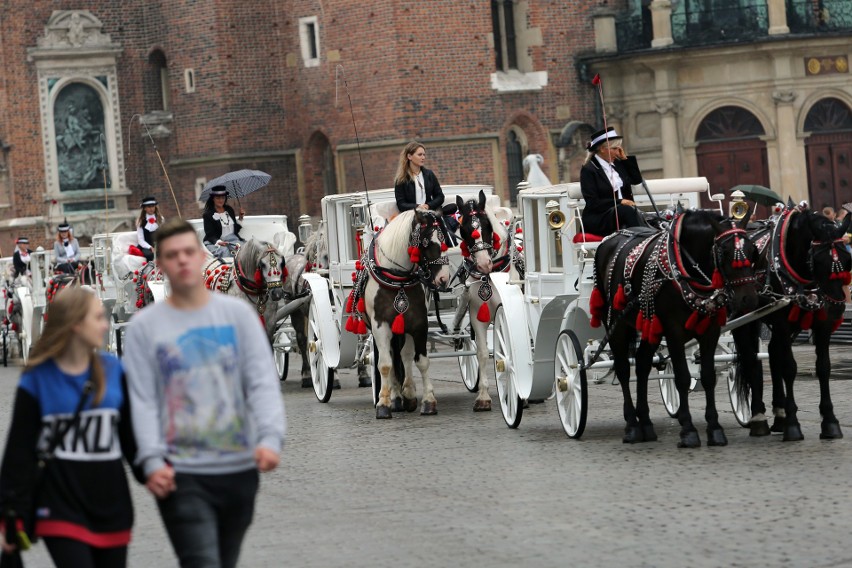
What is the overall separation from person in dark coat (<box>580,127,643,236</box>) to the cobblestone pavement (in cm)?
157

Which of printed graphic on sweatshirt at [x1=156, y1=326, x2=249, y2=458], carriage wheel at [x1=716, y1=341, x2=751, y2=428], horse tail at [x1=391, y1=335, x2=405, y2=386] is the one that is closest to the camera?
printed graphic on sweatshirt at [x1=156, y1=326, x2=249, y2=458]

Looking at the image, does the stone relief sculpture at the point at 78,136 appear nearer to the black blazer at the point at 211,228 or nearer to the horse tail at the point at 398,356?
the black blazer at the point at 211,228

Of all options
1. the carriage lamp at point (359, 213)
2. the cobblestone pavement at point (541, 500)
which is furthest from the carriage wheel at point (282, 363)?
the cobblestone pavement at point (541, 500)

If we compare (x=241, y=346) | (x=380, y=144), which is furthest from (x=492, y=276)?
(x=380, y=144)

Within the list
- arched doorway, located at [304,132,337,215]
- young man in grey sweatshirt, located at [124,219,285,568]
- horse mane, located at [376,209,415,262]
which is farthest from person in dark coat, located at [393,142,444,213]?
arched doorway, located at [304,132,337,215]

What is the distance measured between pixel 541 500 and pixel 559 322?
3.30 metres

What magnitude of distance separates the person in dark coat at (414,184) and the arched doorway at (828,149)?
22.1 meters

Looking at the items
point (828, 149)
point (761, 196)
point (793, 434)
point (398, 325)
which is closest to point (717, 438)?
point (793, 434)

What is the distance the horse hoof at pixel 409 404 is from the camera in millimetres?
14898

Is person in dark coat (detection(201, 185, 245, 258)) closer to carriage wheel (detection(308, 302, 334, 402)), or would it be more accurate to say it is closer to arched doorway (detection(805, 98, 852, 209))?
carriage wheel (detection(308, 302, 334, 402))

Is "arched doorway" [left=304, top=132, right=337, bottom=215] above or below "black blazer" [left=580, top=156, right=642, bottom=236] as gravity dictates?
above

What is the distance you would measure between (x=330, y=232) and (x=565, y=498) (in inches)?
323

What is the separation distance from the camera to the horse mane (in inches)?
550

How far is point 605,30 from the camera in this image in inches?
1469
